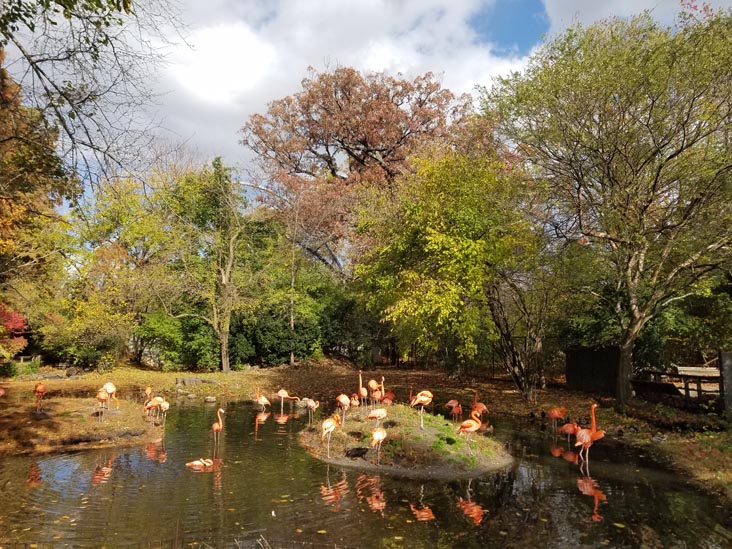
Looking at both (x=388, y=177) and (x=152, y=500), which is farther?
(x=388, y=177)

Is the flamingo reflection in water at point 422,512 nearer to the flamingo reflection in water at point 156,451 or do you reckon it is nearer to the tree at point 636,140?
the flamingo reflection in water at point 156,451

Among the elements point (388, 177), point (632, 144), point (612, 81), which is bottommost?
point (632, 144)

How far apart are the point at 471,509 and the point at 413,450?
2.84m

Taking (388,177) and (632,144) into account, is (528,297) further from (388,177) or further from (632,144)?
(388,177)

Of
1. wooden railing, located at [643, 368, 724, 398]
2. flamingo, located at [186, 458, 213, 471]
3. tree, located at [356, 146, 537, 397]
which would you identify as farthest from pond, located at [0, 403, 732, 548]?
Answer: tree, located at [356, 146, 537, 397]

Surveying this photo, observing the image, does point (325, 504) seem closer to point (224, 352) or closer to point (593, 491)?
point (593, 491)

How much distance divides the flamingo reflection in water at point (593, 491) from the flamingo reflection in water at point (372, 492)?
324 centimetres

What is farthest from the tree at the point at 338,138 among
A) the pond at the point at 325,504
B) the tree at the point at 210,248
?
the pond at the point at 325,504

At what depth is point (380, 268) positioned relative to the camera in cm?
1977

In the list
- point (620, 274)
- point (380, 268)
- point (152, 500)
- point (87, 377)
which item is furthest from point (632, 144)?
point (87, 377)

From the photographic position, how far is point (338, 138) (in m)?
35.4

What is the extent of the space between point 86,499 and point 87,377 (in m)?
19.2

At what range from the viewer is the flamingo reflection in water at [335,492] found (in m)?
8.51

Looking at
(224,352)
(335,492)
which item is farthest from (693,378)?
(224,352)
